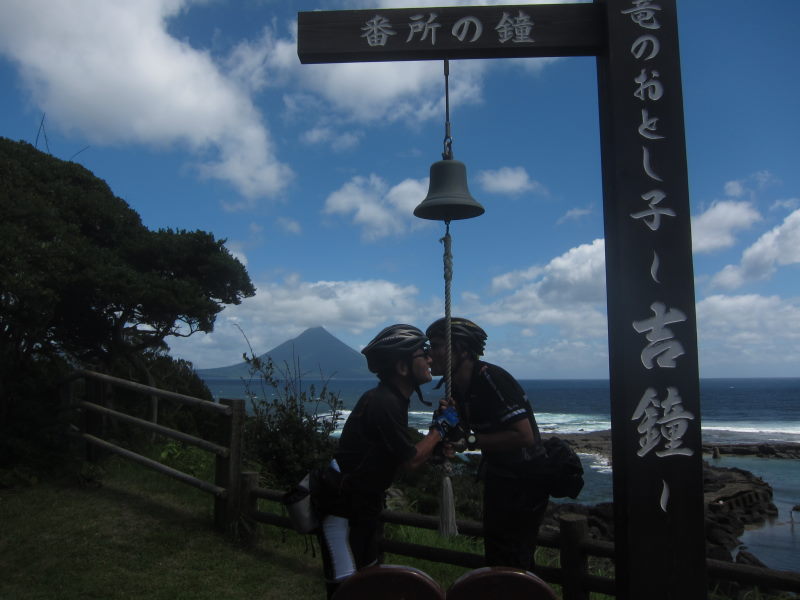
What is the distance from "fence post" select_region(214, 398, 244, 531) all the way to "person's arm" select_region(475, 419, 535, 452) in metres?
3.38

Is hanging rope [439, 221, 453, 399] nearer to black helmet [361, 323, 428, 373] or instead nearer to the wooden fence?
black helmet [361, 323, 428, 373]

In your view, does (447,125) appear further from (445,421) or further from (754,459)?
(754,459)

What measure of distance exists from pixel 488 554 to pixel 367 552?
0.79m

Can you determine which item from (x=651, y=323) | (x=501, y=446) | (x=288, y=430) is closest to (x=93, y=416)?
(x=288, y=430)

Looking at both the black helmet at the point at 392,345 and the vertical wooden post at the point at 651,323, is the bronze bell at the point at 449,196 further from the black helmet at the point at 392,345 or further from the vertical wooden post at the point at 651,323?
the black helmet at the point at 392,345

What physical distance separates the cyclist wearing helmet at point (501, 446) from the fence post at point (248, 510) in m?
2.95

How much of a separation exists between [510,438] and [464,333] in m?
0.65

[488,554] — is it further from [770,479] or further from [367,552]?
[770,479]

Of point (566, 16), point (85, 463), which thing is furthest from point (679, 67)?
point (85, 463)

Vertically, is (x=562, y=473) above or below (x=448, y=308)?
below

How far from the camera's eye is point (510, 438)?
347 centimetres

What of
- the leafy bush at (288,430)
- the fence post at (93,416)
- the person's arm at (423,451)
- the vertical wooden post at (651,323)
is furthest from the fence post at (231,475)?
the vertical wooden post at (651,323)

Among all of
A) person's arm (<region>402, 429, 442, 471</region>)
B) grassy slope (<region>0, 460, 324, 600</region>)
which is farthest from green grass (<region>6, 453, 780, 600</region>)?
person's arm (<region>402, 429, 442, 471</region>)

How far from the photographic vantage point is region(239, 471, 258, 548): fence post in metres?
5.97
